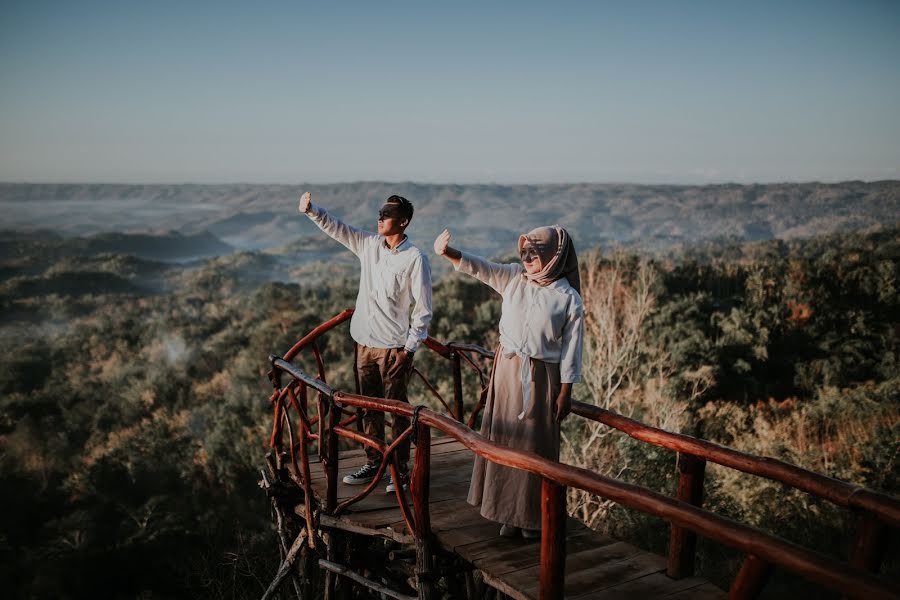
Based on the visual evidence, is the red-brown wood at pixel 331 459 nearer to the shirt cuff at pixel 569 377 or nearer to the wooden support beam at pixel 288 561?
the wooden support beam at pixel 288 561

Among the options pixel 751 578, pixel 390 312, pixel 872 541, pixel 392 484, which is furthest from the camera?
pixel 392 484

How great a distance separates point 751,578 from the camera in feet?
6.98

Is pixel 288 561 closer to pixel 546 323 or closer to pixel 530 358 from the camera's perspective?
pixel 530 358

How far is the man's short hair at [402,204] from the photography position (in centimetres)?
408

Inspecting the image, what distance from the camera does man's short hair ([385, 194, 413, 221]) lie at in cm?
408

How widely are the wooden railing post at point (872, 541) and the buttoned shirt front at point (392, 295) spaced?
242 centimetres

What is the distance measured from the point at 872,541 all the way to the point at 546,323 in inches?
62.5

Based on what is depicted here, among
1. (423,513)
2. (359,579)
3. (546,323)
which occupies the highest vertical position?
(546,323)

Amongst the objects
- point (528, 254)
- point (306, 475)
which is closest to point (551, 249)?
point (528, 254)

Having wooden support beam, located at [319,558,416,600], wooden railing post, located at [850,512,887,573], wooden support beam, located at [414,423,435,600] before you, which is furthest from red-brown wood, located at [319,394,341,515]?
wooden railing post, located at [850,512,887,573]

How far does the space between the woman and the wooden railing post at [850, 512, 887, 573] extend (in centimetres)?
130

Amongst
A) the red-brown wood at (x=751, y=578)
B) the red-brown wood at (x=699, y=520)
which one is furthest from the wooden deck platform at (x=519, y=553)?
the red-brown wood at (x=751, y=578)

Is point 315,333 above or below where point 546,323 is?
below

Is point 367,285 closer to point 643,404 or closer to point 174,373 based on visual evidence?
point 643,404
